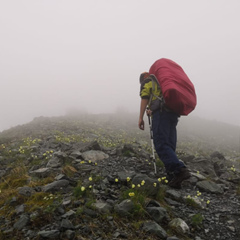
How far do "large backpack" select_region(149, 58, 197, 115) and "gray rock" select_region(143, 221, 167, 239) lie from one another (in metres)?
3.37

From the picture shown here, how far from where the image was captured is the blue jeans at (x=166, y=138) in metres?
6.50

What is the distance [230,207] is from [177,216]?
185 cm

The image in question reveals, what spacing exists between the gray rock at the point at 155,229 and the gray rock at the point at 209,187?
3.29 metres

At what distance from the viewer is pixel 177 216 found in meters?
5.00

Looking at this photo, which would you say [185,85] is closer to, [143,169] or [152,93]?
[152,93]

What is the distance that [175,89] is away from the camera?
6.20m

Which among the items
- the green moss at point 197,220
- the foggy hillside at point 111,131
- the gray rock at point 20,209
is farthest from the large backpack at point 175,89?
the foggy hillside at point 111,131

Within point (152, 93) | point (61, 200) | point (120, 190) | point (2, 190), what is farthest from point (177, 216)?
point (2, 190)

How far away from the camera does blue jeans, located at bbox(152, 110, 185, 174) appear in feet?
21.3

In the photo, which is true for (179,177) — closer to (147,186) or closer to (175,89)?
(147,186)

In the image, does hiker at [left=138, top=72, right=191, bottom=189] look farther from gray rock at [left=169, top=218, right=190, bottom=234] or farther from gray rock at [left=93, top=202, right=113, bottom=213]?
gray rock at [left=93, top=202, right=113, bottom=213]

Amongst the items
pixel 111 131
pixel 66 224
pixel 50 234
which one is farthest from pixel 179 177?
pixel 111 131

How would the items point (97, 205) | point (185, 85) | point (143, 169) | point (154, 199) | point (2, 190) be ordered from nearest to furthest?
point (97, 205), point (154, 199), point (2, 190), point (185, 85), point (143, 169)

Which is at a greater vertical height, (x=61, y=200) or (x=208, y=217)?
(x=61, y=200)
